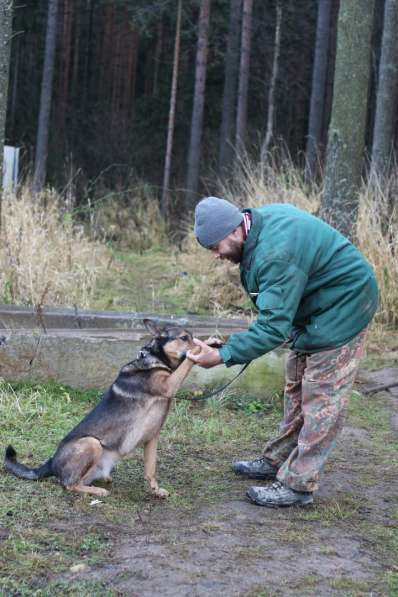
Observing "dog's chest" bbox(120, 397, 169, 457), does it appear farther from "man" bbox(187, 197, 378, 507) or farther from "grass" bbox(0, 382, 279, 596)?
"man" bbox(187, 197, 378, 507)

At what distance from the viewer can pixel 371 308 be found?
16.0 feet

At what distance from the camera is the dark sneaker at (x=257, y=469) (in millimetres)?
5664

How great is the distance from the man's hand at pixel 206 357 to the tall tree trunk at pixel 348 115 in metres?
5.98

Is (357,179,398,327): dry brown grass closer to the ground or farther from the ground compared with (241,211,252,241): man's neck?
closer to the ground

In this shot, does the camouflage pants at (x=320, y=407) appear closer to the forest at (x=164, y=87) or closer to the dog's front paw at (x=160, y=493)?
the dog's front paw at (x=160, y=493)

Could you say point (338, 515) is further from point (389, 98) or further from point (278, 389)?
point (389, 98)

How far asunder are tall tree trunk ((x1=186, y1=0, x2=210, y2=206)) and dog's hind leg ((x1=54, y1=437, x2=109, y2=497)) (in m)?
14.6

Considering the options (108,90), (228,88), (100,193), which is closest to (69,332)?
(100,193)

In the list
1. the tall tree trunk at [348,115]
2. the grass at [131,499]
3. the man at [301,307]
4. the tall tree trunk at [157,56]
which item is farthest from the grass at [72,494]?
the tall tree trunk at [157,56]

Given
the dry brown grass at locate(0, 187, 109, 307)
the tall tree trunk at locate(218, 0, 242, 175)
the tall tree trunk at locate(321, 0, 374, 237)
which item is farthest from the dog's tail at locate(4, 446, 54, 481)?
the tall tree trunk at locate(218, 0, 242, 175)

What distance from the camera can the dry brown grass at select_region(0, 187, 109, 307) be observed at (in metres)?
9.26

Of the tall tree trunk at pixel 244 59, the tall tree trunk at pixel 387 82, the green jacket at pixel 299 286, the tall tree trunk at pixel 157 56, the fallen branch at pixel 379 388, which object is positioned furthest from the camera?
the tall tree trunk at pixel 157 56

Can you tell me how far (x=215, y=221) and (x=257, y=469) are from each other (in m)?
1.92

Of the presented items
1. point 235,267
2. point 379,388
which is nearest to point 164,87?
point 235,267
